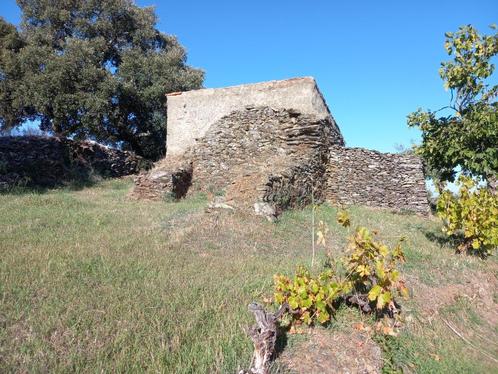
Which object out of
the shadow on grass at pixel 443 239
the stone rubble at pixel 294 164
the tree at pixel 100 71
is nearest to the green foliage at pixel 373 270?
the shadow on grass at pixel 443 239

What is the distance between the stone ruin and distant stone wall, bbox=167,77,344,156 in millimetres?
27

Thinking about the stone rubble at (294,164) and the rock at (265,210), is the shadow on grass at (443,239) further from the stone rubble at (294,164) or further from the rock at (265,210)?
the rock at (265,210)

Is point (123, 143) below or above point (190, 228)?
above

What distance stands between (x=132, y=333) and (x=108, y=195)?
806 centimetres

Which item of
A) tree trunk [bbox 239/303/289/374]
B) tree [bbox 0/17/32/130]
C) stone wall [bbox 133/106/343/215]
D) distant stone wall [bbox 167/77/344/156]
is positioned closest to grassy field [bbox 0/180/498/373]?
tree trunk [bbox 239/303/289/374]

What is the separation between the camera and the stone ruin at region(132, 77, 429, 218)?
9.79m

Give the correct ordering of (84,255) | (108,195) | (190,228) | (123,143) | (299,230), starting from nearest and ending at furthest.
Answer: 1. (84,255)
2. (190,228)
3. (299,230)
4. (108,195)
5. (123,143)

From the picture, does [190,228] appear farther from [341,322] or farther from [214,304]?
[341,322]

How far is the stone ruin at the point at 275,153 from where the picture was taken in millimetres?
9789

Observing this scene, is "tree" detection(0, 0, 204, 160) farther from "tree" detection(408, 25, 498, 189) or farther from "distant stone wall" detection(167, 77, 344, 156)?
"tree" detection(408, 25, 498, 189)

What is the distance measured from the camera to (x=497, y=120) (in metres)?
7.11

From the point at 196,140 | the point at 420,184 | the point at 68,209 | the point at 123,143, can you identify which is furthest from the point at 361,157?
the point at 123,143

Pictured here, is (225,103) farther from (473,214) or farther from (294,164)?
(473,214)

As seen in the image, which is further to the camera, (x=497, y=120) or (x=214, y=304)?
(x=497, y=120)
